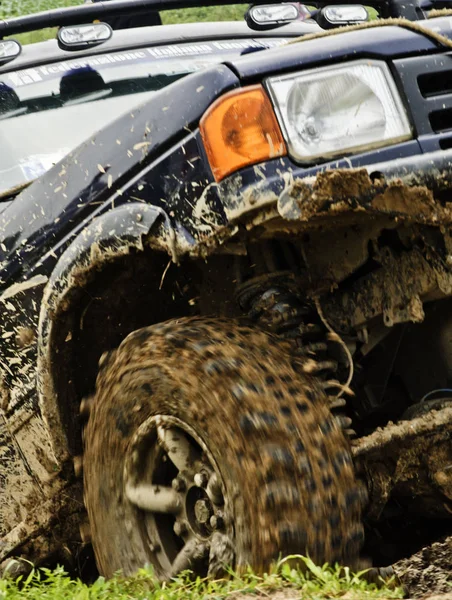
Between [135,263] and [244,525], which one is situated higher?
[135,263]

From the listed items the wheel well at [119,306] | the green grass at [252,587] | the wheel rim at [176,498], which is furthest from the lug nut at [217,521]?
the wheel well at [119,306]

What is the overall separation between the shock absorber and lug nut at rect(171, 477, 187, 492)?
0.47 m

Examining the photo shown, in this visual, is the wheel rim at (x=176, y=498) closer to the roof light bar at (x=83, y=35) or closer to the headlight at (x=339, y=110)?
the headlight at (x=339, y=110)

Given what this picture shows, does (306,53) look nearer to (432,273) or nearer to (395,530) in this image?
(432,273)

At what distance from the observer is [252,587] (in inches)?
97.6

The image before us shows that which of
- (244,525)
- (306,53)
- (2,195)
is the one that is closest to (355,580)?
(244,525)

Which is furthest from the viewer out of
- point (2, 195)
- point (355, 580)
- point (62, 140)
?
point (62, 140)

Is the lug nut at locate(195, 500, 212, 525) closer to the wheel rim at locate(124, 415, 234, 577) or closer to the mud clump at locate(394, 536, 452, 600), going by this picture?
the wheel rim at locate(124, 415, 234, 577)

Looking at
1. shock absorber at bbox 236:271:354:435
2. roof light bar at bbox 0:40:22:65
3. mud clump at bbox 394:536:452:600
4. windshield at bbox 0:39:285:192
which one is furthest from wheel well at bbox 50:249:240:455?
roof light bar at bbox 0:40:22:65

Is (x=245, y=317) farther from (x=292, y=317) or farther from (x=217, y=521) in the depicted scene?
(x=217, y=521)

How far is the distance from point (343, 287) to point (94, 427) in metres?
0.79

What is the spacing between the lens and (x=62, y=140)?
3805 millimetres

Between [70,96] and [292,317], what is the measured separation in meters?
1.69

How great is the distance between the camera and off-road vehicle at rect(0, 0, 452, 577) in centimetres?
250
